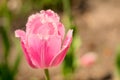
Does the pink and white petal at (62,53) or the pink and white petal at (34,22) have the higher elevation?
the pink and white petal at (34,22)

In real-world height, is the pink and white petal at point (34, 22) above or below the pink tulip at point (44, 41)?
above

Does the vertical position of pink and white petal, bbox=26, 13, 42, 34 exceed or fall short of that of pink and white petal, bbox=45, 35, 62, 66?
it exceeds it

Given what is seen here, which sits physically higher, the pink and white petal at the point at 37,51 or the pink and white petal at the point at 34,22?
the pink and white petal at the point at 34,22

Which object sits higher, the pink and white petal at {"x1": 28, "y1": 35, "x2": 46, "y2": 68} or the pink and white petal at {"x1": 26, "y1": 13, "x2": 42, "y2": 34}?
the pink and white petal at {"x1": 26, "y1": 13, "x2": 42, "y2": 34}

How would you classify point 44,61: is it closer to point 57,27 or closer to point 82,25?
point 57,27

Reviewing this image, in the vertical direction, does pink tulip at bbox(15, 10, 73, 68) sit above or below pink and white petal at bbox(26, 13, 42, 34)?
below

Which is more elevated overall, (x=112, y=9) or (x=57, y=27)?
(x=57, y=27)

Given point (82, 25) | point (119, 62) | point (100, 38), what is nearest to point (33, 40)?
point (119, 62)

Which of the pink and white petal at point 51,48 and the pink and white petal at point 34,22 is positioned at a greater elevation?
the pink and white petal at point 34,22
